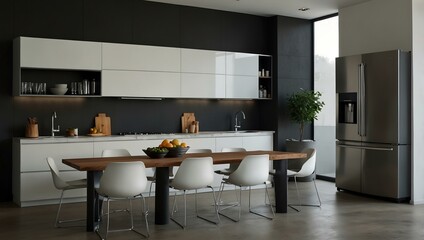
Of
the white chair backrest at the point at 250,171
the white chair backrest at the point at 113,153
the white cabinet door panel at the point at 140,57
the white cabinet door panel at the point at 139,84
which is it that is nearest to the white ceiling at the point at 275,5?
the white cabinet door panel at the point at 140,57

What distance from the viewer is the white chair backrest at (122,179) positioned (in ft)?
15.9

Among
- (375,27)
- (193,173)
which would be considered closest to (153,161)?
(193,173)

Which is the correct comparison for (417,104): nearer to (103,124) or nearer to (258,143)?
(258,143)

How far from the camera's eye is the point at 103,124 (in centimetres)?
757

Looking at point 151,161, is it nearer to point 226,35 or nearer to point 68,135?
point 68,135

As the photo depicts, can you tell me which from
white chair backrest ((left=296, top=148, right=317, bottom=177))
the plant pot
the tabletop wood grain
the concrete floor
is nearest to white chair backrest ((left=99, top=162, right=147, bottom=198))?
the tabletop wood grain

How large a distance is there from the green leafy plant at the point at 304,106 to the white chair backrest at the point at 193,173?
3.61 meters

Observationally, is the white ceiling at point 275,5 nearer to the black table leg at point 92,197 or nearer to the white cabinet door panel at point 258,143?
the white cabinet door panel at point 258,143

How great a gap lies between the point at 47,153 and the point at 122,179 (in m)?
2.22

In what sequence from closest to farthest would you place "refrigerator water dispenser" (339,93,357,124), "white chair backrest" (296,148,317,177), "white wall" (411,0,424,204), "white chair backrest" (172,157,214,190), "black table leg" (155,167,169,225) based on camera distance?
"white chair backrest" (172,157,214,190) < "black table leg" (155,167,169,225) < "white chair backrest" (296,148,317,177) < "white wall" (411,0,424,204) < "refrigerator water dispenser" (339,93,357,124)

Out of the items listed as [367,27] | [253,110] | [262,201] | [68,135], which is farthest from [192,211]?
[367,27]

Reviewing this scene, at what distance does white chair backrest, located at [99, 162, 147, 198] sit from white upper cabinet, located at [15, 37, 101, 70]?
262cm

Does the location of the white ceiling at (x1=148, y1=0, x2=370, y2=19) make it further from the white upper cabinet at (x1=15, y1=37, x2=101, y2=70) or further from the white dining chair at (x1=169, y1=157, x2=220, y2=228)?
the white dining chair at (x1=169, y1=157, x2=220, y2=228)

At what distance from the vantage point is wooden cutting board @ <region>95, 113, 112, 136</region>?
7531mm
